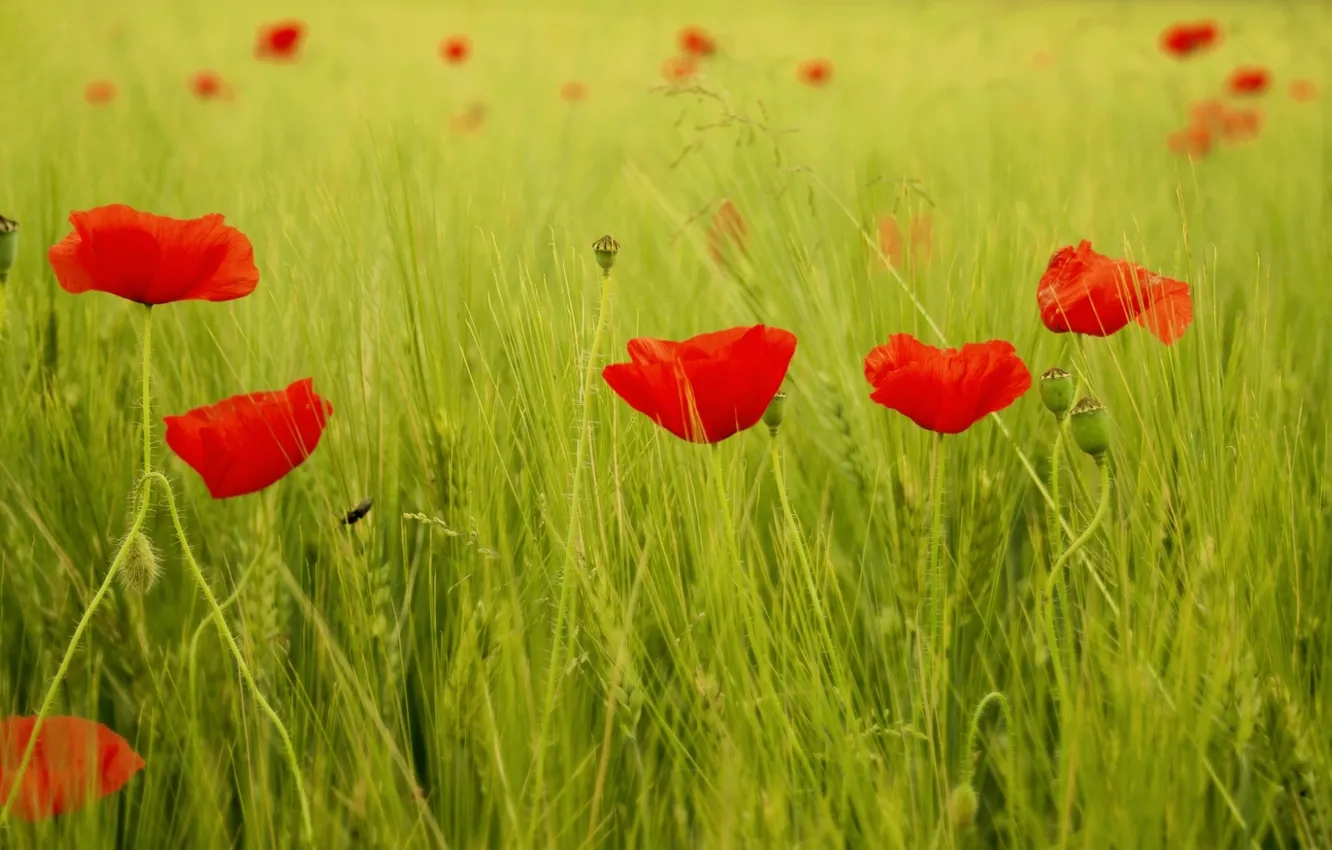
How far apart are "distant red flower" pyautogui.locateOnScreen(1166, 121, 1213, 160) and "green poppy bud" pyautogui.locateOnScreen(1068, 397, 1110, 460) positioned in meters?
1.64

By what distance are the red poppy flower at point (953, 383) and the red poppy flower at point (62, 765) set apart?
0.44 metres

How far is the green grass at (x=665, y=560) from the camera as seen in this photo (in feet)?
2.01

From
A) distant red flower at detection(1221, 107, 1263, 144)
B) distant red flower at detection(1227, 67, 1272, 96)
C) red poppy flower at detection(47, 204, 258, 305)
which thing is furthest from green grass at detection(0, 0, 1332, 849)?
distant red flower at detection(1227, 67, 1272, 96)

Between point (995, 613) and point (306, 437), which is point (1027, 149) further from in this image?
point (306, 437)

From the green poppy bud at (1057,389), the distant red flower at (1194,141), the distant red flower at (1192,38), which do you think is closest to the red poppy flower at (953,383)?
the green poppy bud at (1057,389)

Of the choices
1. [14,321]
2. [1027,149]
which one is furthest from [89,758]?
[1027,149]

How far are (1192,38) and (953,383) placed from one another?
238 cm

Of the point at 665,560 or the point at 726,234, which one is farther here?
the point at 726,234

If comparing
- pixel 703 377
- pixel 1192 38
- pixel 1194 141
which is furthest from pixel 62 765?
pixel 1192 38

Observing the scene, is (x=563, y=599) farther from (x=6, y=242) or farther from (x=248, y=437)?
(x=6, y=242)

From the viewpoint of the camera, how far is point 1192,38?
2.60 meters

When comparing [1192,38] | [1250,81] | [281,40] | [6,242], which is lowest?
[6,242]

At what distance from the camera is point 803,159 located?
1.22 m

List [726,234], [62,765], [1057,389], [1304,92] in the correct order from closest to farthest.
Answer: [62,765] → [1057,389] → [726,234] → [1304,92]
